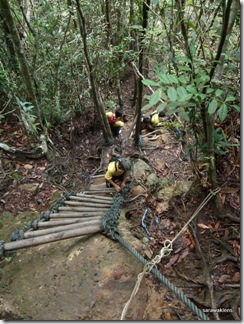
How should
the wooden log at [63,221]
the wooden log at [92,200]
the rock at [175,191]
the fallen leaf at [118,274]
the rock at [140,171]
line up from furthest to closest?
the rock at [140,171] → the wooden log at [92,200] → the rock at [175,191] → the wooden log at [63,221] → the fallen leaf at [118,274]

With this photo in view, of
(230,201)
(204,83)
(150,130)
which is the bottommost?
(150,130)

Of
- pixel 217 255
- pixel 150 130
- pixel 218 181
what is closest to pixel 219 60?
pixel 218 181

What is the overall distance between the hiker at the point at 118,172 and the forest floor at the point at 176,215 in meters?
0.76

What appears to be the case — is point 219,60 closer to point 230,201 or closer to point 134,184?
point 230,201

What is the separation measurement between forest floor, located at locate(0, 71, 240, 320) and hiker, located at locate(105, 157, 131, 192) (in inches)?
30.1

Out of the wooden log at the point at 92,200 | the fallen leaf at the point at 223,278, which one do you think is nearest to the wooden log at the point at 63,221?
the wooden log at the point at 92,200

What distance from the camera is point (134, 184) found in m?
6.16

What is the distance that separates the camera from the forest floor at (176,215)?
2857 millimetres

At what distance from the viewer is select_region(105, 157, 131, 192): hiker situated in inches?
223

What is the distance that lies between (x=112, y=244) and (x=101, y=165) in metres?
5.20

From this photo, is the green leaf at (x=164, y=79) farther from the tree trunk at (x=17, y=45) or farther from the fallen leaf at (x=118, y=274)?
the tree trunk at (x=17, y=45)

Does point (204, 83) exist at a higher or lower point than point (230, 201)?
higher

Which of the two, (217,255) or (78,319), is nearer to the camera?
(78,319)

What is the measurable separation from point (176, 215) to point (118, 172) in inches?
88.4
